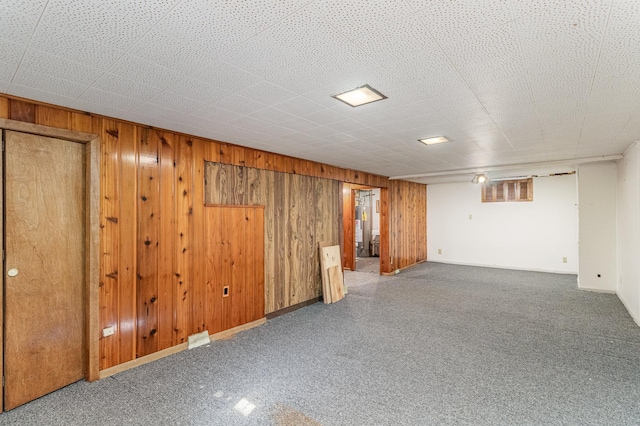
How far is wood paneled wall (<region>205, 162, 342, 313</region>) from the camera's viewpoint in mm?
3781

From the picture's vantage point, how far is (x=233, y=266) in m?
3.79

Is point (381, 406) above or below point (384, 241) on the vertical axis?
below

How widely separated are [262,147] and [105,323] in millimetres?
2452

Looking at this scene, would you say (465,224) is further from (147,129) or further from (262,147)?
(147,129)

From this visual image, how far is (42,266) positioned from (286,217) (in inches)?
108

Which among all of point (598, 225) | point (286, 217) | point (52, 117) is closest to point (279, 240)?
point (286, 217)

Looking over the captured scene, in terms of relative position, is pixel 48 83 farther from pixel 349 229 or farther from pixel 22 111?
pixel 349 229

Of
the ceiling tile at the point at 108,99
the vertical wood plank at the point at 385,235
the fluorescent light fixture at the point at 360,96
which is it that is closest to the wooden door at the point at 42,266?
the ceiling tile at the point at 108,99

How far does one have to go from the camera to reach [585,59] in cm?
170

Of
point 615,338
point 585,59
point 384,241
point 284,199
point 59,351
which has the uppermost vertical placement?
point 585,59

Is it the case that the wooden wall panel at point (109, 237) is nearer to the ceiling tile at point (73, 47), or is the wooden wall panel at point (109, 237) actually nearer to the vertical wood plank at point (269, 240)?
the ceiling tile at point (73, 47)

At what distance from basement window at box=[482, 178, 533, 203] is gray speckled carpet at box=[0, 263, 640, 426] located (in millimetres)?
3667

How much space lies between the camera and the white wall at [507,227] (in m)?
7.07

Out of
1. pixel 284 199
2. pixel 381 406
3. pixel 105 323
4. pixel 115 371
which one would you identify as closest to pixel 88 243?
pixel 105 323
